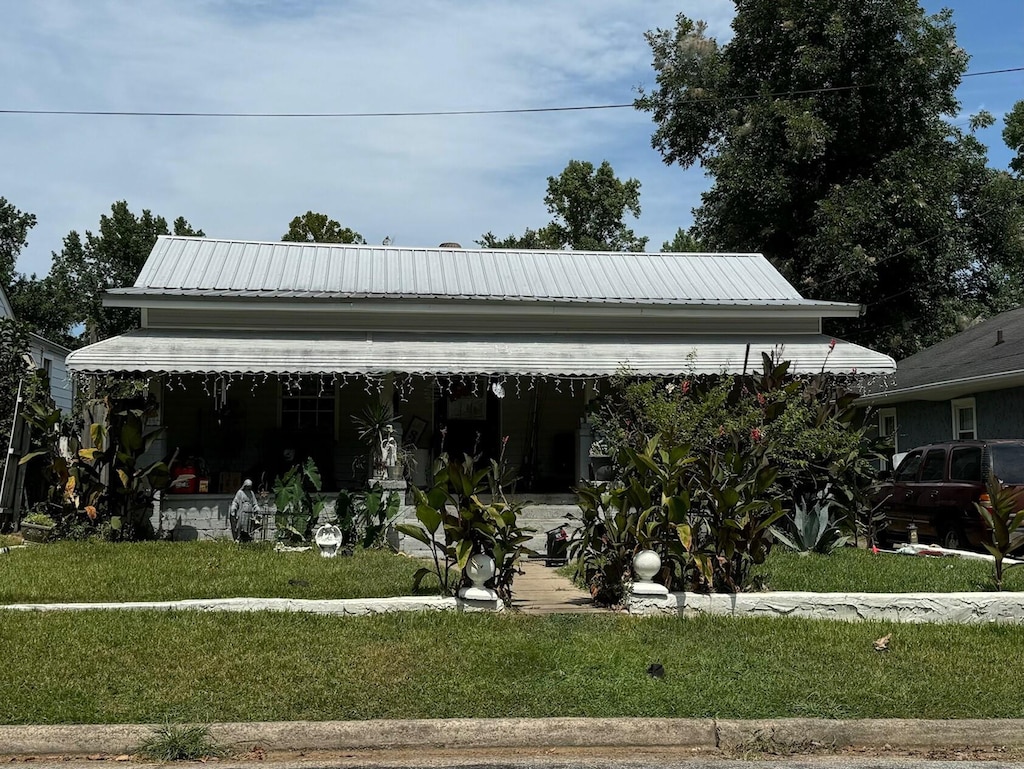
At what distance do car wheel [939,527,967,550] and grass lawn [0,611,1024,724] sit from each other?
15.4ft

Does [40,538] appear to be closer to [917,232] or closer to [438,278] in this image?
[438,278]

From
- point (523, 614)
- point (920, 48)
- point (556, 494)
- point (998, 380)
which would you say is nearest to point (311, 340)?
point (556, 494)

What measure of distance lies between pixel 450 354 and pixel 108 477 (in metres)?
4.81

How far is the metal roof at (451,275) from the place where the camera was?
15984 millimetres

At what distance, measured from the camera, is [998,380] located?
15914 mm

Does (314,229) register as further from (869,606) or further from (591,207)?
(869,606)

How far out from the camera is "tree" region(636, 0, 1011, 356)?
25297 mm

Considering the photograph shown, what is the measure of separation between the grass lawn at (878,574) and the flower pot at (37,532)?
8379 millimetres

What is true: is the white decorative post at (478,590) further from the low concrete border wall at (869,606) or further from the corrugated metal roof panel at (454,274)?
the corrugated metal roof panel at (454,274)

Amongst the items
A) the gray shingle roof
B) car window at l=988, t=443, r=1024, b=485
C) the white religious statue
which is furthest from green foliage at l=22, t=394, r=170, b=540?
the gray shingle roof

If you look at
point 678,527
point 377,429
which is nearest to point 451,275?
point 377,429

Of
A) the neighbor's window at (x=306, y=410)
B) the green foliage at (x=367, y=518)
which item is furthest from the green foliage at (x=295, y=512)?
the neighbor's window at (x=306, y=410)

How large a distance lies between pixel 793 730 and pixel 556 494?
32.3 feet

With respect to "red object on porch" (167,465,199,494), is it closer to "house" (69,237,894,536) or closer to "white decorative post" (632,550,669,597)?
"house" (69,237,894,536)
